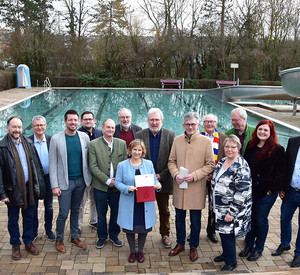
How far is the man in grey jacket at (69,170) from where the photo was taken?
3119 millimetres

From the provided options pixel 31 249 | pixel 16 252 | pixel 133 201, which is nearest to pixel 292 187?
pixel 133 201

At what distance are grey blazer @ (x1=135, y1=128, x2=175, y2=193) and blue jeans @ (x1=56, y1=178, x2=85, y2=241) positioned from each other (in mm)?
868

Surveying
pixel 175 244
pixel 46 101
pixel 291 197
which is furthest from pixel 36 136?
pixel 46 101

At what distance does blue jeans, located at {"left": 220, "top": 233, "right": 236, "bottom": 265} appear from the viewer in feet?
9.42

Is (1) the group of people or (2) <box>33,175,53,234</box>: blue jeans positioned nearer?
(1) the group of people

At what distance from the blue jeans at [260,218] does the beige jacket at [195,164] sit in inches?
22.6

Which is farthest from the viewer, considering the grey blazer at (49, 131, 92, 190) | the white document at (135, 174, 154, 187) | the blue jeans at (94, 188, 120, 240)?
the blue jeans at (94, 188, 120, 240)

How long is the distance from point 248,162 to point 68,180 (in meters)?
1.96

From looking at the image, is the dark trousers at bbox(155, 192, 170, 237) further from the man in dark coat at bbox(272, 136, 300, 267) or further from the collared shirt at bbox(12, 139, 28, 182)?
the collared shirt at bbox(12, 139, 28, 182)

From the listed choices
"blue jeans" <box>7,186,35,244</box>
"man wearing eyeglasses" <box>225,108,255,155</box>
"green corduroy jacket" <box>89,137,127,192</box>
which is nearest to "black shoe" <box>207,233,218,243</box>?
"man wearing eyeglasses" <box>225,108,255,155</box>

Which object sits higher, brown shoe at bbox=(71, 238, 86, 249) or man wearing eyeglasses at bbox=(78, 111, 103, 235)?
man wearing eyeglasses at bbox=(78, 111, 103, 235)

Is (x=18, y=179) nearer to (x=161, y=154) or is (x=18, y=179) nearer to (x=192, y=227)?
(x=161, y=154)

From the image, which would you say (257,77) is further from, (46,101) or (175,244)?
(175,244)

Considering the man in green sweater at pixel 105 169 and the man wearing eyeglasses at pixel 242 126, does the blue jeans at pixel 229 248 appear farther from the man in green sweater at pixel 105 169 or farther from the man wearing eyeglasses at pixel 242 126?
the man in green sweater at pixel 105 169
